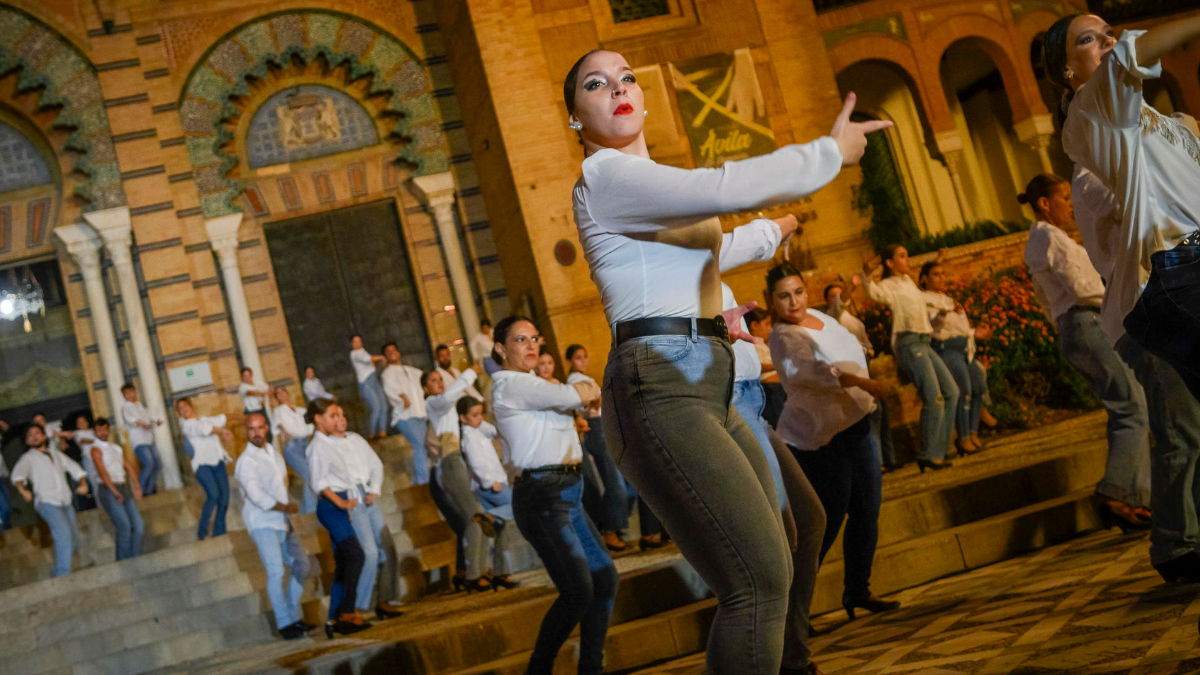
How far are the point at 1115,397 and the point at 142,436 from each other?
35.9 ft

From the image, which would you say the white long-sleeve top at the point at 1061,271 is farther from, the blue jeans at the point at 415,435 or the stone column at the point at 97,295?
the stone column at the point at 97,295

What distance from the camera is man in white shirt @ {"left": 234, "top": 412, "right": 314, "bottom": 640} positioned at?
24.7ft

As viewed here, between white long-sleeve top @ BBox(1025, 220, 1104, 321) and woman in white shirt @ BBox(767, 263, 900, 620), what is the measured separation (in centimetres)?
96

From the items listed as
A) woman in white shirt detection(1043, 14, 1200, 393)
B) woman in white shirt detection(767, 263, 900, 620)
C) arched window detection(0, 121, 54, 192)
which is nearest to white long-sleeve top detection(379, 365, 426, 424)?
arched window detection(0, 121, 54, 192)

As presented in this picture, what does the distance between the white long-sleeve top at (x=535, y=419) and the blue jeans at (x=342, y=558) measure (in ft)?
8.24

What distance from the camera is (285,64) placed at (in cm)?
1557

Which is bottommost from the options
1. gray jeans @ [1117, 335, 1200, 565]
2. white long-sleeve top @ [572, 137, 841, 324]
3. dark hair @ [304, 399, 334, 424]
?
gray jeans @ [1117, 335, 1200, 565]

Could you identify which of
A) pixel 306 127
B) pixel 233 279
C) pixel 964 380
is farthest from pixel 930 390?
pixel 306 127

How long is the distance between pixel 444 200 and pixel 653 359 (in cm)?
1372

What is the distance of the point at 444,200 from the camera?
1578cm

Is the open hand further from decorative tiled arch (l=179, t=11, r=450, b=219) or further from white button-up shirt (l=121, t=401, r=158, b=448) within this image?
decorative tiled arch (l=179, t=11, r=450, b=219)

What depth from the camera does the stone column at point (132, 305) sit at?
1459cm

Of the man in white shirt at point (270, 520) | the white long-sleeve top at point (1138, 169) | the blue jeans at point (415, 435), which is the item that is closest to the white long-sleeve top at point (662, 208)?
the white long-sleeve top at point (1138, 169)

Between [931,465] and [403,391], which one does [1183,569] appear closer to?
[931,465]
